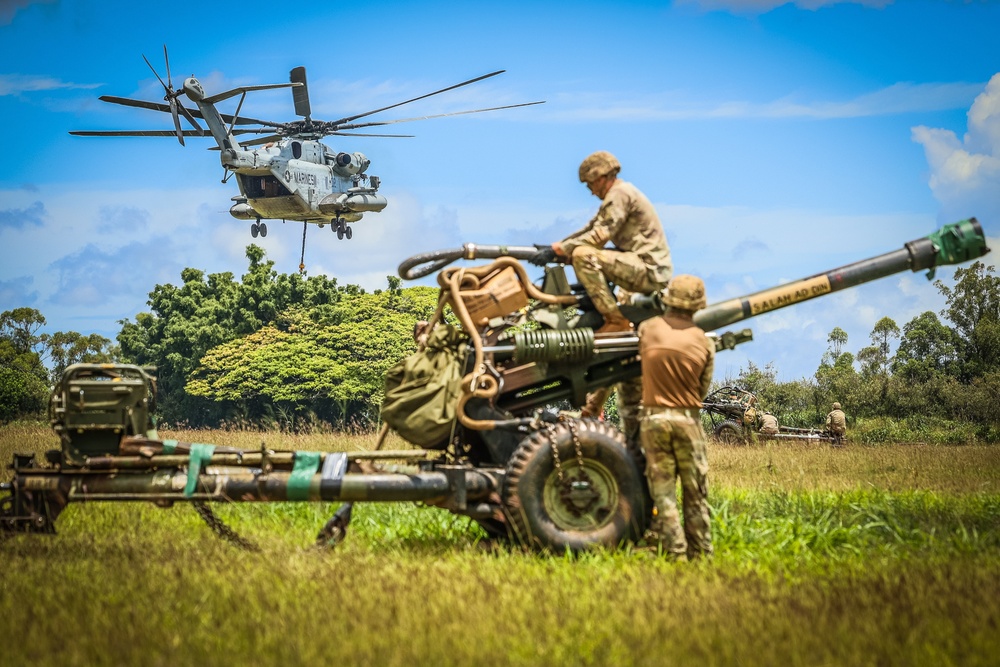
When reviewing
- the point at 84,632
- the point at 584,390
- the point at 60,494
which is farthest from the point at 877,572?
the point at 60,494

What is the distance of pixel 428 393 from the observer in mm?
8008

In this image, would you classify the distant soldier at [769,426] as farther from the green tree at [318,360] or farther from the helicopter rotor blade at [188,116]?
the helicopter rotor blade at [188,116]

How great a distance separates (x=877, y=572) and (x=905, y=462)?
987cm

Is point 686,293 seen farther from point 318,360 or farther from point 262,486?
point 318,360

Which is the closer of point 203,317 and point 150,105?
point 150,105

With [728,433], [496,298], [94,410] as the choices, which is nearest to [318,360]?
[728,433]

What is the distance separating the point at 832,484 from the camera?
41.9 ft

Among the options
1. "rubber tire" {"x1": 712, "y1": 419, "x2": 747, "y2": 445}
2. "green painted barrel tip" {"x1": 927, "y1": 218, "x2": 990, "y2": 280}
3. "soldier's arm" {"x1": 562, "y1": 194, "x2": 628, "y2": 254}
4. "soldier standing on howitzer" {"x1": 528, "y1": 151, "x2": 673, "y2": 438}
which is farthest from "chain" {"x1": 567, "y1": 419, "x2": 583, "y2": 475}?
"rubber tire" {"x1": 712, "y1": 419, "x2": 747, "y2": 445}

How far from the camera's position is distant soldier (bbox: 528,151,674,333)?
27.1ft

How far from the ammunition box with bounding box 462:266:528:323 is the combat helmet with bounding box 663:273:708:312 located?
1.25m

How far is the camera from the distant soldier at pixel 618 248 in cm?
827

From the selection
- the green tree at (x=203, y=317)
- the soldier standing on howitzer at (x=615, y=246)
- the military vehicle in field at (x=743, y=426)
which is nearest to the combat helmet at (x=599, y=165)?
the soldier standing on howitzer at (x=615, y=246)

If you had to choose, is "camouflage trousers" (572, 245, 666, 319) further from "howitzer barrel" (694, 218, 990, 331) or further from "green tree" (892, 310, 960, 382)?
"green tree" (892, 310, 960, 382)

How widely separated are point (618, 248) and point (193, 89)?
25.5 meters
